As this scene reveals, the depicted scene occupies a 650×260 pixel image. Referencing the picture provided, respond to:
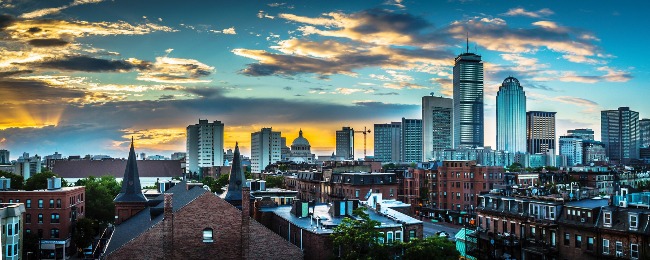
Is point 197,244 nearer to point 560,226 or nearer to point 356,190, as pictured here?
point 560,226

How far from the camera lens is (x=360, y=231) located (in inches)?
1809

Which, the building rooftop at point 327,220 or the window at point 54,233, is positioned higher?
the building rooftop at point 327,220

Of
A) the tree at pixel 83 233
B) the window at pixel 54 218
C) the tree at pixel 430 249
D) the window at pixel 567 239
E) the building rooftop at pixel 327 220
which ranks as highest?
the building rooftop at pixel 327 220

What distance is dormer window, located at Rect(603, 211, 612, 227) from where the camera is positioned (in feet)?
184

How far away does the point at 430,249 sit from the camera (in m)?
43.1

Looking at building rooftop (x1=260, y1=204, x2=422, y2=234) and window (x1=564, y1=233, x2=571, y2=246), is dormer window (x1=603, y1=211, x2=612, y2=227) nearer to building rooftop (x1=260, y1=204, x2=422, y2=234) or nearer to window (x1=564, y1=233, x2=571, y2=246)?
window (x1=564, y1=233, x2=571, y2=246)

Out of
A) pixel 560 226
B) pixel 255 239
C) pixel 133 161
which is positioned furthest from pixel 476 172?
pixel 255 239

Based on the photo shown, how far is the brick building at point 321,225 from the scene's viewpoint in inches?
1979

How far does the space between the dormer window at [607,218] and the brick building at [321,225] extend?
17.8m

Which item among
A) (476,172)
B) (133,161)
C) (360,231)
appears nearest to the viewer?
(360,231)

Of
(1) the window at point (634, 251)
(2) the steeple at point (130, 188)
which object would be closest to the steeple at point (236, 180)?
(2) the steeple at point (130, 188)

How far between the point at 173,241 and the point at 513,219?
135 ft

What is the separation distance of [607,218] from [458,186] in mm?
74566

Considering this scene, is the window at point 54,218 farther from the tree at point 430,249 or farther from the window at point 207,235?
the tree at point 430,249
